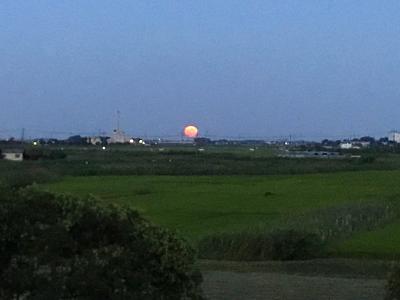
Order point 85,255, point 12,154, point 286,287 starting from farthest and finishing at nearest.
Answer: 1. point 12,154
2. point 286,287
3. point 85,255

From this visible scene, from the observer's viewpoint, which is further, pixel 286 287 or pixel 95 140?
pixel 95 140

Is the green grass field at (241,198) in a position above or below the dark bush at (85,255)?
below

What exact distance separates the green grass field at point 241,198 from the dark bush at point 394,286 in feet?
45.1

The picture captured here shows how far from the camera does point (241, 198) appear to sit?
44.0m

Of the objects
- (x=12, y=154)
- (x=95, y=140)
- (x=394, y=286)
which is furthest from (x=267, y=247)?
(x=95, y=140)

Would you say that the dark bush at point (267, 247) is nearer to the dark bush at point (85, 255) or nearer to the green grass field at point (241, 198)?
the green grass field at point (241, 198)

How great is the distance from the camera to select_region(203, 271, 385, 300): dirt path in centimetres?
1650

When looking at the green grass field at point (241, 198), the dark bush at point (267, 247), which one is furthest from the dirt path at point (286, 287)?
the dark bush at point (267, 247)

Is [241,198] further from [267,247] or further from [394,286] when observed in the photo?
[394,286]

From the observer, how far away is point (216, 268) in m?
21.6

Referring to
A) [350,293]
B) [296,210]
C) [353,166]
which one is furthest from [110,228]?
[353,166]

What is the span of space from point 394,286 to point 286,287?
9.65 m

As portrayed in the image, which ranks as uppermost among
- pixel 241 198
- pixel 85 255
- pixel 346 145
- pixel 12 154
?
pixel 85 255

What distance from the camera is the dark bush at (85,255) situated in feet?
24.1
